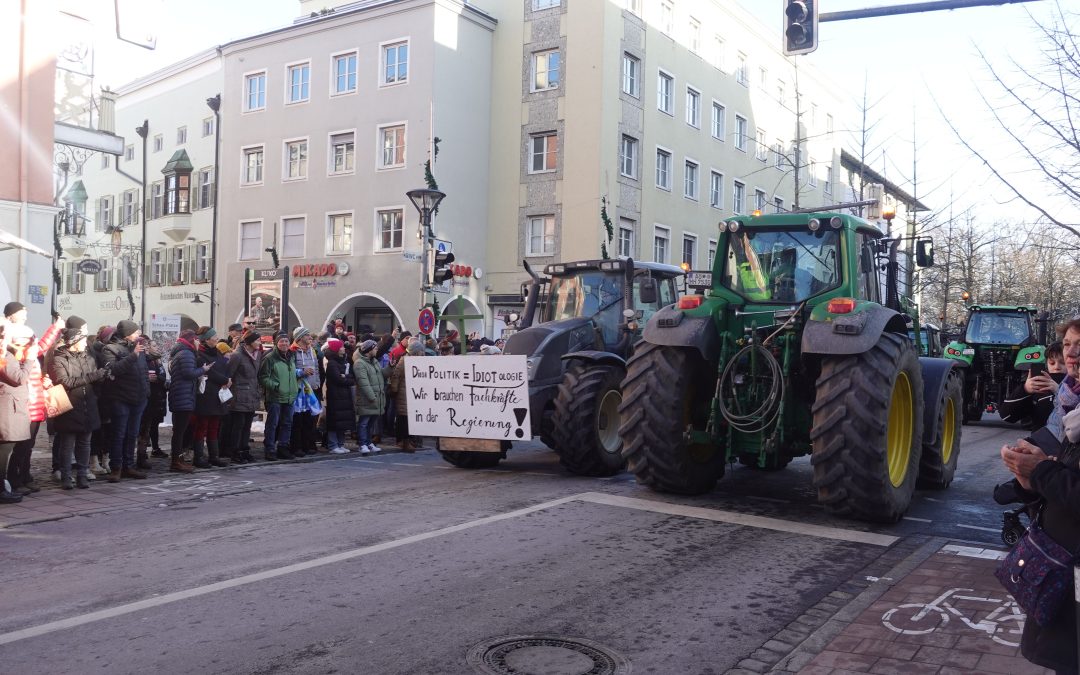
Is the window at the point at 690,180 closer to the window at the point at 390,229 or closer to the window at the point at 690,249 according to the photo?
the window at the point at 690,249

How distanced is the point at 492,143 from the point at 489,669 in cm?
3007

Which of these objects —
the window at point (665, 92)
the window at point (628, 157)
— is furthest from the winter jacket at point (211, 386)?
the window at point (665, 92)

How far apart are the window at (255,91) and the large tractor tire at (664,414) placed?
30161 mm

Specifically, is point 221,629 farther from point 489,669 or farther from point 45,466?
point 45,466

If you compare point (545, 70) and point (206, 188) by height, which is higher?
point (545, 70)

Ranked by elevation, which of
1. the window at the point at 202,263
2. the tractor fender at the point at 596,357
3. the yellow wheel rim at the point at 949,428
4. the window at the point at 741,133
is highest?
the window at the point at 741,133

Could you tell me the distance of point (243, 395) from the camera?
39.1 feet

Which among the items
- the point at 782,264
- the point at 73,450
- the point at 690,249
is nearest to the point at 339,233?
the point at 690,249

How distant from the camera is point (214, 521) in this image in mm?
7961

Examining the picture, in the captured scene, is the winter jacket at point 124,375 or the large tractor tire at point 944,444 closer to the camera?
the large tractor tire at point 944,444

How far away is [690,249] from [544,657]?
110 ft

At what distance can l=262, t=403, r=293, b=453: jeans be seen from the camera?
12.4 meters

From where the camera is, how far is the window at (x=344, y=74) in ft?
108

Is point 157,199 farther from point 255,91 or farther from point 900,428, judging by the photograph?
point 900,428
